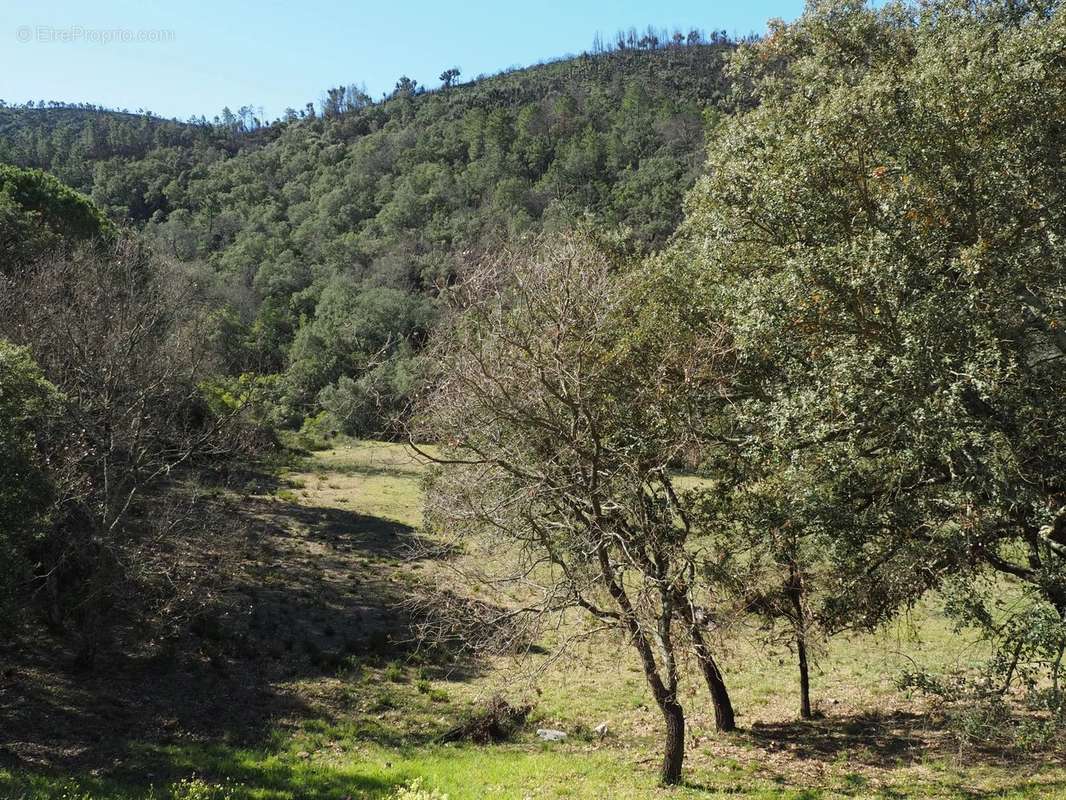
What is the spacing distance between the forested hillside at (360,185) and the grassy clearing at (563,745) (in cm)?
2934

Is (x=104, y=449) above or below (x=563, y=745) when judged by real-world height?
above

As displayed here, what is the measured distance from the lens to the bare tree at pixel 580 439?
9.99 m

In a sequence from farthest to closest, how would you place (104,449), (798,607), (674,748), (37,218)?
(37,218) → (104,449) → (798,607) → (674,748)

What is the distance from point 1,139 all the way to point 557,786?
353 feet

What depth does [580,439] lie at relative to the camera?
10.3m

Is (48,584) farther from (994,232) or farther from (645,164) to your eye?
(645,164)

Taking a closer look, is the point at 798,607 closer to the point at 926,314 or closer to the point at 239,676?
the point at 926,314

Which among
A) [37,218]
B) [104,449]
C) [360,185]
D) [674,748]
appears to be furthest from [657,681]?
[360,185]

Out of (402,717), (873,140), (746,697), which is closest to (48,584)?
(402,717)

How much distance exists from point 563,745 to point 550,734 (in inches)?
23.2

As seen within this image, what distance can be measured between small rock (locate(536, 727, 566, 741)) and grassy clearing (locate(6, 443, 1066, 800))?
0.26 m

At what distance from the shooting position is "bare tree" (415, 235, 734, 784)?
999 centimetres

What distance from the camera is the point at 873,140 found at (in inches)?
388

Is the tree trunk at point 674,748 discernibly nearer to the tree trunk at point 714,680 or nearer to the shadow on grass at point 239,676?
the tree trunk at point 714,680
